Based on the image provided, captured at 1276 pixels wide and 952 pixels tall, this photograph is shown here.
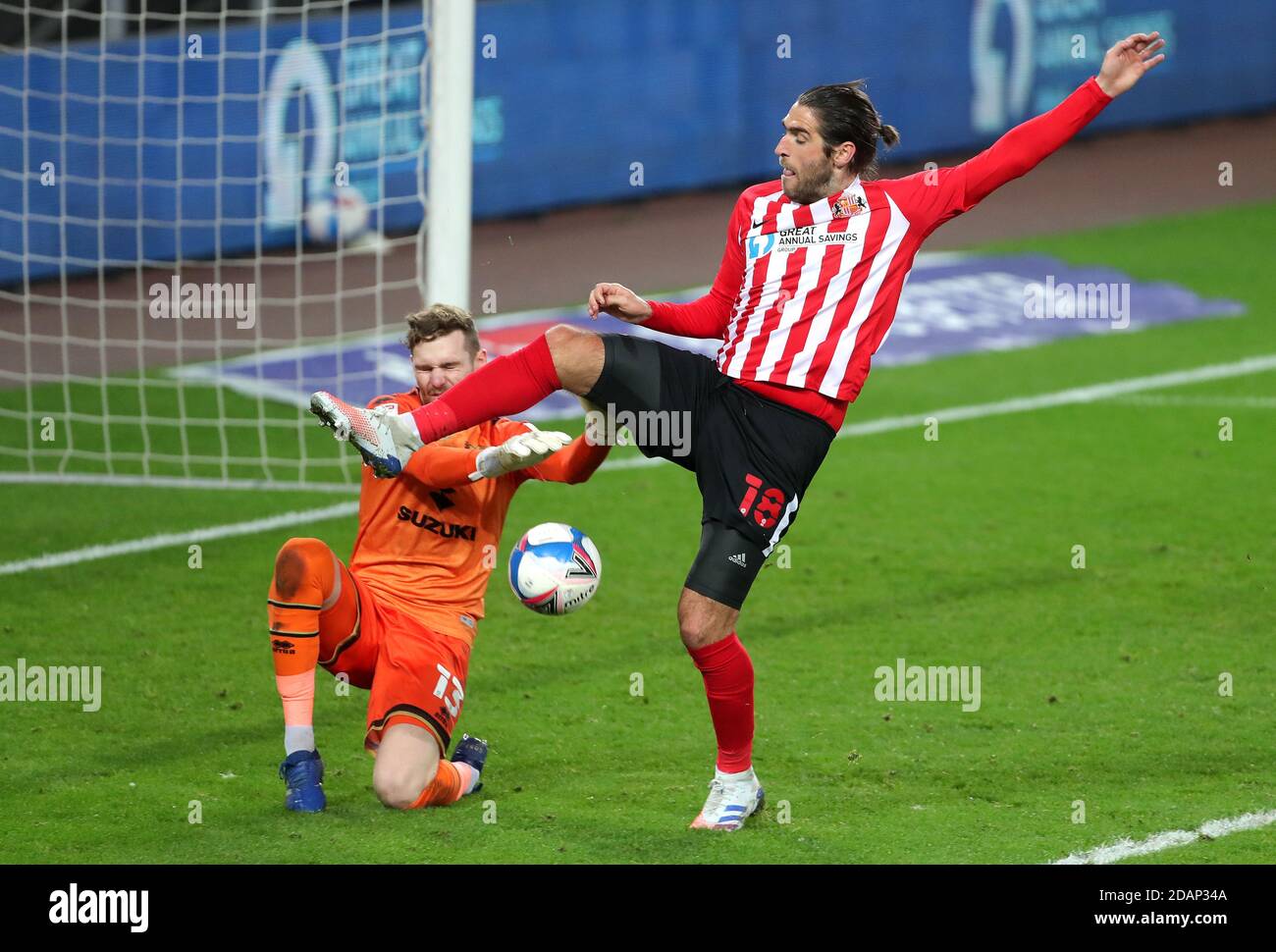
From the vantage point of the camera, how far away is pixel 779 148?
5.63 meters

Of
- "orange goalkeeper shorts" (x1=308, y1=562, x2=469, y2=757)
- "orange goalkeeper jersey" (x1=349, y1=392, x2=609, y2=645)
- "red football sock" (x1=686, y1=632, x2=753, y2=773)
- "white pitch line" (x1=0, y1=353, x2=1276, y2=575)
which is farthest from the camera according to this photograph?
"white pitch line" (x1=0, y1=353, x2=1276, y2=575)

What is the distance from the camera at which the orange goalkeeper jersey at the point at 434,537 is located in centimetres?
606

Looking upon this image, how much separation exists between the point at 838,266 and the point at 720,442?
2.05 ft

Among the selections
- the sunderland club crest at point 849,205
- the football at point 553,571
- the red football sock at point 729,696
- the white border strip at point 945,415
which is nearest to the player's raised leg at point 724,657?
the red football sock at point 729,696

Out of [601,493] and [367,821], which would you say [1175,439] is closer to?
[601,493]

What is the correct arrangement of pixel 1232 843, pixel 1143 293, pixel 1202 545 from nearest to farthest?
1. pixel 1232 843
2. pixel 1202 545
3. pixel 1143 293

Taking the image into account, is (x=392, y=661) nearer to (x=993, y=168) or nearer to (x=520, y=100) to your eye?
(x=993, y=168)

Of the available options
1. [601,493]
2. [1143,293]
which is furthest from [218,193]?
[1143,293]

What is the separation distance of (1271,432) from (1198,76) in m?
10.0

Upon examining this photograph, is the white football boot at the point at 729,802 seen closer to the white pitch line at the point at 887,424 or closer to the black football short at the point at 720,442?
the black football short at the point at 720,442

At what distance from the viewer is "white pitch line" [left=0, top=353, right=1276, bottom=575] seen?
8.85 meters

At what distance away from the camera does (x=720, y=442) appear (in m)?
5.52

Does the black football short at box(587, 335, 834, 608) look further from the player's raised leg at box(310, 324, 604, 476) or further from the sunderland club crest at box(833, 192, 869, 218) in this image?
the sunderland club crest at box(833, 192, 869, 218)

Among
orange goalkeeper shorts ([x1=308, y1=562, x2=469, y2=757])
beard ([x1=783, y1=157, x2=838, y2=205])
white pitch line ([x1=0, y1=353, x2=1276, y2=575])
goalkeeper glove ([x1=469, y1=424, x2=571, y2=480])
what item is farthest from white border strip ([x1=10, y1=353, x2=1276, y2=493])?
beard ([x1=783, y1=157, x2=838, y2=205])
